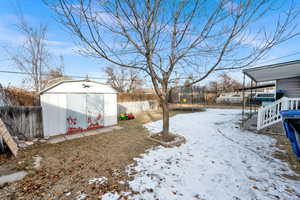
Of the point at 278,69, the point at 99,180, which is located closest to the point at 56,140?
the point at 99,180

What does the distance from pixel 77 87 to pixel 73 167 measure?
3.64m

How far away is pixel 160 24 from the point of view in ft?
11.4

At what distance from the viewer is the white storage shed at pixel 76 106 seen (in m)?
4.71

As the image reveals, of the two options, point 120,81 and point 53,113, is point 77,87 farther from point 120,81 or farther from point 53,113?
point 120,81

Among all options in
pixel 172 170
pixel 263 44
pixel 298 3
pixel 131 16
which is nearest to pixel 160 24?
pixel 131 16

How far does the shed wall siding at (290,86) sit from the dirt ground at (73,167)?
29.8 ft

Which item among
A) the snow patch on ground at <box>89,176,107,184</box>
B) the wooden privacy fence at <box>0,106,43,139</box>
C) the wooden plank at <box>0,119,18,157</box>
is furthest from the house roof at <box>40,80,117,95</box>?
the snow patch on ground at <box>89,176,107,184</box>

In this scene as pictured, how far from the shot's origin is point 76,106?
17.6 feet

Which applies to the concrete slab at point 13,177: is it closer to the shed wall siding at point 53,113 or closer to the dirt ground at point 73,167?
the dirt ground at point 73,167

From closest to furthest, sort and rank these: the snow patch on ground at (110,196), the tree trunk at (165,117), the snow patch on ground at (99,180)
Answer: the snow patch on ground at (110,196)
the snow patch on ground at (99,180)
the tree trunk at (165,117)

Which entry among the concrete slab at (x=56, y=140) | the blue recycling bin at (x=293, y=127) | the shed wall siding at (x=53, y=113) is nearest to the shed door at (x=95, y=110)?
the shed wall siding at (x=53, y=113)

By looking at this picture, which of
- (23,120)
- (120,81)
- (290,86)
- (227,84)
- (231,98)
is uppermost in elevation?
(227,84)

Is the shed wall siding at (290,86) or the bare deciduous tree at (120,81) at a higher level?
the bare deciduous tree at (120,81)

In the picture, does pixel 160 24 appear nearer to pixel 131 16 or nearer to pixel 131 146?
pixel 131 16
